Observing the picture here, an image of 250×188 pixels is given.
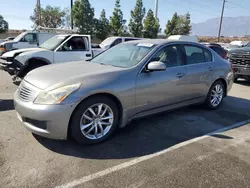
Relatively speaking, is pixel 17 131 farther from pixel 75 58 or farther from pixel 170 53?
pixel 75 58

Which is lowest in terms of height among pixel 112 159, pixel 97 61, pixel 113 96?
pixel 112 159

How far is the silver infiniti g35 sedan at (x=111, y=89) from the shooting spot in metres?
3.21

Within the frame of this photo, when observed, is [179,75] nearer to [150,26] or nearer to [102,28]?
[102,28]

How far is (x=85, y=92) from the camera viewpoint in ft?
10.8

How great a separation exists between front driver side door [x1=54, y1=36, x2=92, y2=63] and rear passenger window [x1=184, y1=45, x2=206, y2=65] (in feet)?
14.8

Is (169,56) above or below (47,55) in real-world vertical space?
above

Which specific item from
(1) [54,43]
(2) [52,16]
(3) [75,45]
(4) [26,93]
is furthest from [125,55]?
(2) [52,16]

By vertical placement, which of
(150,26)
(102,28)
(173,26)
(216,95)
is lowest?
(216,95)

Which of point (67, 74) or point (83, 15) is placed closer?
point (67, 74)

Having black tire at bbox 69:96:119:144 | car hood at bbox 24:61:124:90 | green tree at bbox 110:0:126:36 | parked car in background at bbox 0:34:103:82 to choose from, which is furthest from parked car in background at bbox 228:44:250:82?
green tree at bbox 110:0:126:36

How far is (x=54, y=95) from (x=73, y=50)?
5464 mm

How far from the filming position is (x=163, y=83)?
4.19 meters

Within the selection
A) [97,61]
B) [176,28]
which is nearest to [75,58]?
[97,61]

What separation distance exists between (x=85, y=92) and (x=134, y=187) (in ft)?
4.60
